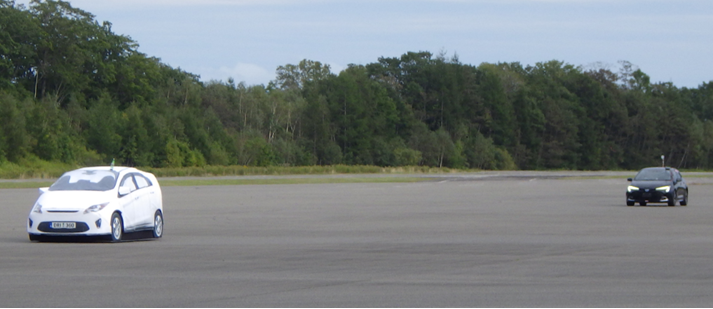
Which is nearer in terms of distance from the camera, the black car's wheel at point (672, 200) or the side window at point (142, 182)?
the side window at point (142, 182)

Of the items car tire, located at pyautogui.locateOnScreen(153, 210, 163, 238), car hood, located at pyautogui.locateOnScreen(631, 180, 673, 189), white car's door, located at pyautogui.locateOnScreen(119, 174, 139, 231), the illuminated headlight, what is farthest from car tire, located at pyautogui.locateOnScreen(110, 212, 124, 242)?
the illuminated headlight

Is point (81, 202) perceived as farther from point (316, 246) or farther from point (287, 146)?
point (287, 146)

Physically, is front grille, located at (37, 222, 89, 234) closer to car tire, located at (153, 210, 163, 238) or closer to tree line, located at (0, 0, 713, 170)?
car tire, located at (153, 210, 163, 238)

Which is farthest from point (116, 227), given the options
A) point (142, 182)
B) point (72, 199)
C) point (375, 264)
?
point (375, 264)

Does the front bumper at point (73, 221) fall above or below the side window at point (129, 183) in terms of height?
below

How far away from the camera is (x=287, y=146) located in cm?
11556

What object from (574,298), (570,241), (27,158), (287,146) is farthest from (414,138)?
(574,298)

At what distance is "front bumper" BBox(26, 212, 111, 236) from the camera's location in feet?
57.7

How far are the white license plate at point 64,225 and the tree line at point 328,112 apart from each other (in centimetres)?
6706

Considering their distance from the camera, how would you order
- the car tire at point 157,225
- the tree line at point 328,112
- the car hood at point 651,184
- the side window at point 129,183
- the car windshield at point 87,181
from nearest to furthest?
the car windshield at point 87,181
the side window at point 129,183
the car tire at point 157,225
the car hood at point 651,184
the tree line at point 328,112

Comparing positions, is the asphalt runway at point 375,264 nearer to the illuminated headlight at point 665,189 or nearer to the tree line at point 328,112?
the illuminated headlight at point 665,189

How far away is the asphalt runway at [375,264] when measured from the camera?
10.3 metres

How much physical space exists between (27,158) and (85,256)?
7342cm

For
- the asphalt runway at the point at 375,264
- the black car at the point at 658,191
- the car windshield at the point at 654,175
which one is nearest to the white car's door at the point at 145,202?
the asphalt runway at the point at 375,264
